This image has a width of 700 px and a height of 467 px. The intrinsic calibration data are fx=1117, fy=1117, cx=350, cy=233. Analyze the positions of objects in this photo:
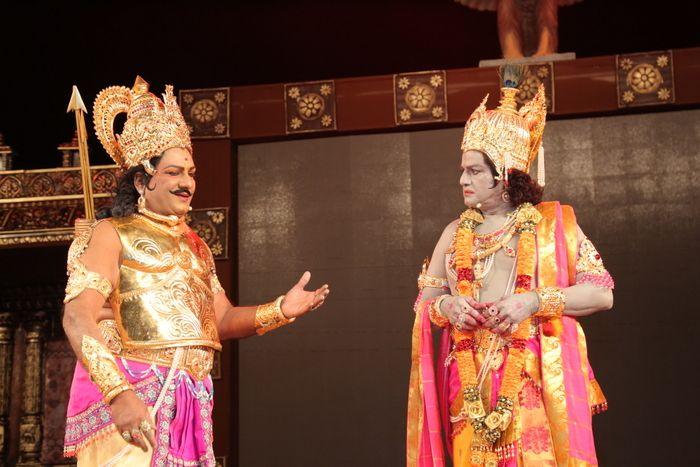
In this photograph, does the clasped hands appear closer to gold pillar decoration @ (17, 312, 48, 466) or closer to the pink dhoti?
the pink dhoti

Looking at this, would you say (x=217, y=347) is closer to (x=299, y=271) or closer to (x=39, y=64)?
(x=299, y=271)

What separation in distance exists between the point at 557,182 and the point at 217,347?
7.16 ft

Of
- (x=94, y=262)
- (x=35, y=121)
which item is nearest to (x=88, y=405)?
(x=94, y=262)

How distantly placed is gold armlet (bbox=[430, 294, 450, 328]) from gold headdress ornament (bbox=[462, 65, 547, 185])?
0.49m

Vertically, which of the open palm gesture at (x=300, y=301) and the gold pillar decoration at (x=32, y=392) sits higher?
the open palm gesture at (x=300, y=301)

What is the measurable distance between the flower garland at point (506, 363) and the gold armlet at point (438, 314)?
8 centimetres

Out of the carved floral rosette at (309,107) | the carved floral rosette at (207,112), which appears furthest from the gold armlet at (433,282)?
the carved floral rosette at (207,112)

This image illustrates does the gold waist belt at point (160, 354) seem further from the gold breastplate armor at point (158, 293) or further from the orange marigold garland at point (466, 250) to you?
the orange marigold garland at point (466, 250)

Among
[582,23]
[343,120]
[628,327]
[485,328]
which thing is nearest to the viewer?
[485,328]

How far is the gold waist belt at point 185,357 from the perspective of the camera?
11.5ft

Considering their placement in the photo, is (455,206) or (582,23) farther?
(582,23)

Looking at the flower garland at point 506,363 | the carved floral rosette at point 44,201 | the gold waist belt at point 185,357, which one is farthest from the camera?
the carved floral rosette at point 44,201

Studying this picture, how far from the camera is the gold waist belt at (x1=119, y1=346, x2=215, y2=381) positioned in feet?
11.5

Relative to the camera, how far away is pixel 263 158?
553 cm
